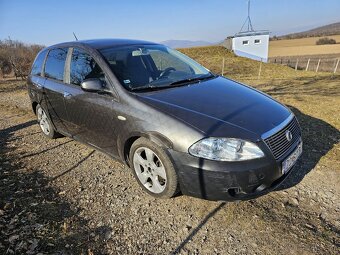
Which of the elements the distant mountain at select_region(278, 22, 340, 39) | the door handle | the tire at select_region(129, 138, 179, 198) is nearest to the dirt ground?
the tire at select_region(129, 138, 179, 198)

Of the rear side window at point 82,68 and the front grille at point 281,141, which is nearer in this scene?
the front grille at point 281,141

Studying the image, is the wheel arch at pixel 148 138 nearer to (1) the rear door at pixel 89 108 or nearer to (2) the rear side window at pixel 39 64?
(1) the rear door at pixel 89 108

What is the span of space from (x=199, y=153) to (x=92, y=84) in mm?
1615

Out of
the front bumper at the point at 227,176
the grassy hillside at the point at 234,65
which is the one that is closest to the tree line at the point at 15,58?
the grassy hillside at the point at 234,65

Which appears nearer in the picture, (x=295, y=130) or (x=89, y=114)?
(x=295, y=130)

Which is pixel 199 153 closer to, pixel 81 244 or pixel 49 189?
pixel 81 244

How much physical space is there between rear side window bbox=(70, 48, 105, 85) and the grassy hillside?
47.6ft

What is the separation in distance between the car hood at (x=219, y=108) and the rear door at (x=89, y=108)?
0.58 meters

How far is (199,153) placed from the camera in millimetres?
2770

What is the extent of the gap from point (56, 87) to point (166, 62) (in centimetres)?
182

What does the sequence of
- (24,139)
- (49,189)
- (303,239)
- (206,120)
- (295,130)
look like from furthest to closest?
(24,139), (49,189), (295,130), (206,120), (303,239)

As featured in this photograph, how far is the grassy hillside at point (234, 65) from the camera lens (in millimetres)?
19055

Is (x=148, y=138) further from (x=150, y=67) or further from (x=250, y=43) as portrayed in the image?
(x=250, y=43)

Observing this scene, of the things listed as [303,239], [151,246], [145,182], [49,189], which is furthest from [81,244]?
[303,239]
